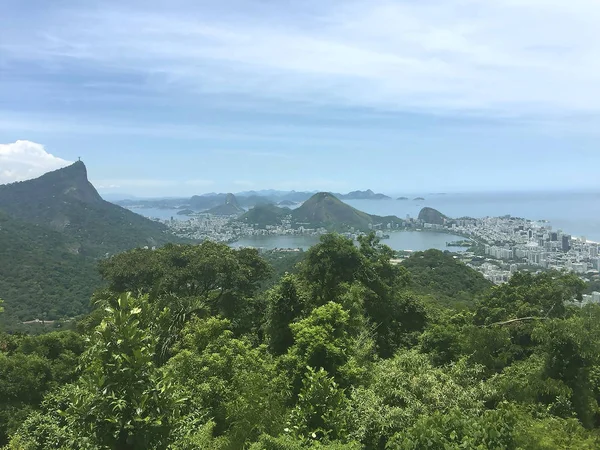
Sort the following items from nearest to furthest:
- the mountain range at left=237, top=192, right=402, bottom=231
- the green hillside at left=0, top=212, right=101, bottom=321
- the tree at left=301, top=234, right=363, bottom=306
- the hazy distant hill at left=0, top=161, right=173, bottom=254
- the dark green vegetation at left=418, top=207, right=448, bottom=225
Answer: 1. the tree at left=301, top=234, right=363, bottom=306
2. the green hillside at left=0, top=212, right=101, bottom=321
3. the hazy distant hill at left=0, top=161, right=173, bottom=254
4. the mountain range at left=237, top=192, right=402, bottom=231
5. the dark green vegetation at left=418, top=207, right=448, bottom=225

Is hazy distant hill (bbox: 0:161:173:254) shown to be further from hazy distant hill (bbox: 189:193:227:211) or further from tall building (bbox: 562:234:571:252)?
tall building (bbox: 562:234:571:252)

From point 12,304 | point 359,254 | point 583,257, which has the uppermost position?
A: point 359,254

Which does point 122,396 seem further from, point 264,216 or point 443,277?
point 264,216

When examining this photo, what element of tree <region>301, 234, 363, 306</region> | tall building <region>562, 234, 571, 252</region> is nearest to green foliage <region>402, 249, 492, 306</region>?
tree <region>301, 234, 363, 306</region>

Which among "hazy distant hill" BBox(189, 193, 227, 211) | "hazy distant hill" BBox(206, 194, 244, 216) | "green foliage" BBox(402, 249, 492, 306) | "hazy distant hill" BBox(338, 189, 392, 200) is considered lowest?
"green foliage" BBox(402, 249, 492, 306)

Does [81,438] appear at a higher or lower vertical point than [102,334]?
lower

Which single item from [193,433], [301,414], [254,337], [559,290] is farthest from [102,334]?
[559,290]

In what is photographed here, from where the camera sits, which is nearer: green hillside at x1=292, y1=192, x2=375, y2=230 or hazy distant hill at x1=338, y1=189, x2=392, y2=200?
green hillside at x1=292, y1=192, x2=375, y2=230

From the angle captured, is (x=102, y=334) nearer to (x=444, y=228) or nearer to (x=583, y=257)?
(x=583, y=257)
